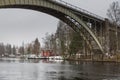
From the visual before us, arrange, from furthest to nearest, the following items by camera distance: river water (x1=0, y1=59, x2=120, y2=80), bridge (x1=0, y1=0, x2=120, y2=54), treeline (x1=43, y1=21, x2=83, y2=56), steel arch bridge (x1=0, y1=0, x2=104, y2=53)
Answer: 1. treeline (x1=43, y1=21, x2=83, y2=56)
2. bridge (x1=0, y1=0, x2=120, y2=54)
3. steel arch bridge (x1=0, y1=0, x2=104, y2=53)
4. river water (x1=0, y1=59, x2=120, y2=80)

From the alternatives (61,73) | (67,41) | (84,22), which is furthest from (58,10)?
(67,41)

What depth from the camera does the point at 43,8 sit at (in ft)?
218

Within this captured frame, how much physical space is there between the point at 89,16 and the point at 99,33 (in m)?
11.1

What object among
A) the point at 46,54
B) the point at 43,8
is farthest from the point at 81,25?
the point at 46,54

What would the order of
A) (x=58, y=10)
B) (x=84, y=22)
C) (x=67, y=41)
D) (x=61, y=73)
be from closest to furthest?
(x=61, y=73), (x=58, y=10), (x=84, y=22), (x=67, y=41)

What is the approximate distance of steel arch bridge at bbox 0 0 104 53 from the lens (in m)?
54.1

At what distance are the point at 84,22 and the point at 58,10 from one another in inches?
504

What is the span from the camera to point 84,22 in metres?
83.9

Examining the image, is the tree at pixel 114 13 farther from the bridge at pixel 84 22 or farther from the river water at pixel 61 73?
the river water at pixel 61 73

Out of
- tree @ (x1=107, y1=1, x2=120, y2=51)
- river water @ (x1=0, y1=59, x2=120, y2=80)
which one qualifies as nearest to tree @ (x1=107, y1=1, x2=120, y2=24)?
tree @ (x1=107, y1=1, x2=120, y2=51)

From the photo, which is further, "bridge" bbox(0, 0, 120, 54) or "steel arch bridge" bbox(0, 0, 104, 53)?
"bridge" bbox(0, 0, 120, 54)

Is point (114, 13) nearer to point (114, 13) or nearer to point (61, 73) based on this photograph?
point (114, 13)

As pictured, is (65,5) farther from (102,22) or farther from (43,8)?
(102,22)

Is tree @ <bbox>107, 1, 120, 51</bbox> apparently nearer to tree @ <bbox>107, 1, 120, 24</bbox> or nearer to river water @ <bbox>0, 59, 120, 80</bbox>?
tree @ <bbox>107, 1, 120, 24</bbox>
